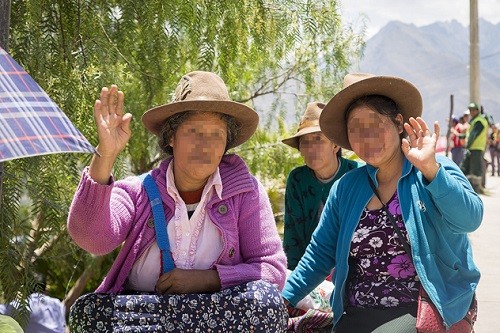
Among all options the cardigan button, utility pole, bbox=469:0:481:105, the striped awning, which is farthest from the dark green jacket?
utility pole, bbox=469:0:481:105

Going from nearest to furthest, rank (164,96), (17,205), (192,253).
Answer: (192,253) → (17,205) → (164,96)

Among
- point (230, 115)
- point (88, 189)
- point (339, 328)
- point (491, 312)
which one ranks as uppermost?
point (230, 115)

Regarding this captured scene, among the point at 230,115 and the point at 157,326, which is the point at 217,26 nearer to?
the point at 230,115

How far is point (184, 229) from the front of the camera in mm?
2912

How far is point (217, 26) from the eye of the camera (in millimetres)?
4668

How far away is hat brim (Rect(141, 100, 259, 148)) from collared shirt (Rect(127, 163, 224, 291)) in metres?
0.29

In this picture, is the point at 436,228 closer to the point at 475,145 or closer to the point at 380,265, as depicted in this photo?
the point at 380,265

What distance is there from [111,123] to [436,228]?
4.29ft

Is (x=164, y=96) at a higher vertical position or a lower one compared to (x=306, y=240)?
higher

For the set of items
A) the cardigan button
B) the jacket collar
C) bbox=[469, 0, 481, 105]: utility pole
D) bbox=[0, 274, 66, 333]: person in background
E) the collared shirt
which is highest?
bbox=[469, 0, 481, 105]: utility pole

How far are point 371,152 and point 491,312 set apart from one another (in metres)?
3.97

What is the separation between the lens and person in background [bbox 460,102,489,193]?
15.5 metres

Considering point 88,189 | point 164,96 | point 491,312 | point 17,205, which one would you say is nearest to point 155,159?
point 164,96

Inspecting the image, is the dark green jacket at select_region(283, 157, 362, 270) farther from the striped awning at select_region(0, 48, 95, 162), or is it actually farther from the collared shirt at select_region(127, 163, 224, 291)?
the striped awning at select_region(0, 48, 95, 162)
